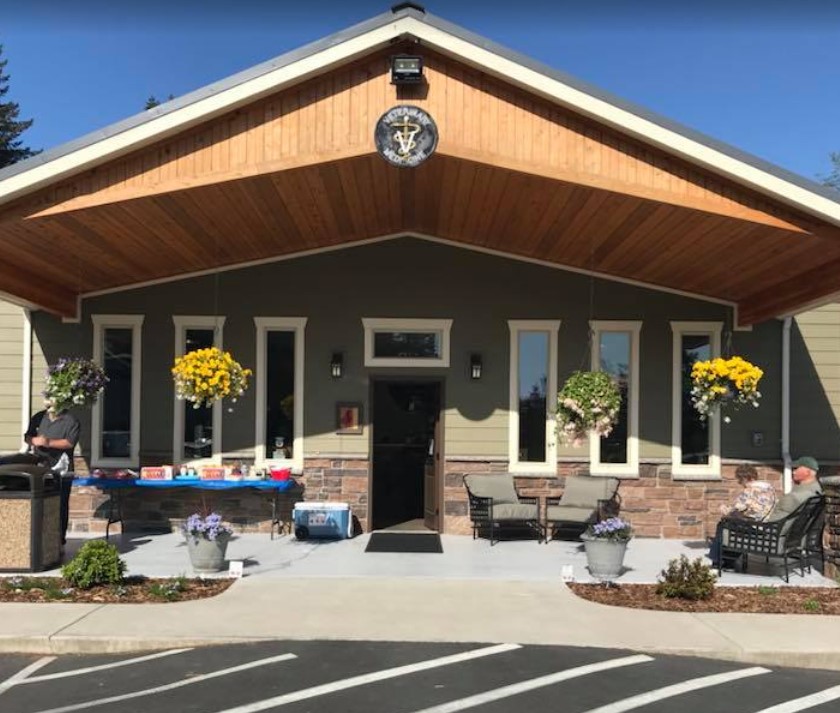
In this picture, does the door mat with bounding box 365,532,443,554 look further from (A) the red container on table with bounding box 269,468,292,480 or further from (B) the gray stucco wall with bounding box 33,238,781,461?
(A) the red container on table with bounding box 269,468,292,480

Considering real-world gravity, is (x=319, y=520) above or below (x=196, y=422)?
below

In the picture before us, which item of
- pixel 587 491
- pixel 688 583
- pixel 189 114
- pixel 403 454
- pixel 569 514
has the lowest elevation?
pixel 688 583

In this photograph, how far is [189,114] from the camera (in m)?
6.68

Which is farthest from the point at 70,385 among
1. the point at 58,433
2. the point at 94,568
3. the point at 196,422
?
the point at 94,568

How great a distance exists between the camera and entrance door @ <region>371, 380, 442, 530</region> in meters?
10.5

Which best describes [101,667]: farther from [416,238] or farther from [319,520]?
[416,238]

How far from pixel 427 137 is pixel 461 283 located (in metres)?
3.42

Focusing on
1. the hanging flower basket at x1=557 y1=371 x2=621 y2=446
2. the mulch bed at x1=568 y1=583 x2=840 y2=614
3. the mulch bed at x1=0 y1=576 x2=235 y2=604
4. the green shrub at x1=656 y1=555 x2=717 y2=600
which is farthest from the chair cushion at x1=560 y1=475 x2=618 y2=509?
the mulch bed at x1=0 y1=576 x2=235 y2=604

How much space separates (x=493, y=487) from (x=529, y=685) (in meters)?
5.06

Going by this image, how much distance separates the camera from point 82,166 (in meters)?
6.74

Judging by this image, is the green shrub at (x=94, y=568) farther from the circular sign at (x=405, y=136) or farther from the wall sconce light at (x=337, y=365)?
the circular sign at (x=405, y=136)

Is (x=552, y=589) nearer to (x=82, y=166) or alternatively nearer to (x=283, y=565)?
(x=283, y=565)

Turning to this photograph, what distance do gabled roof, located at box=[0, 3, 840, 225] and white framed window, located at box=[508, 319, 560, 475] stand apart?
11.9 feet

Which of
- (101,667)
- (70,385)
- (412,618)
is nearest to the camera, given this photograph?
(101,667)
